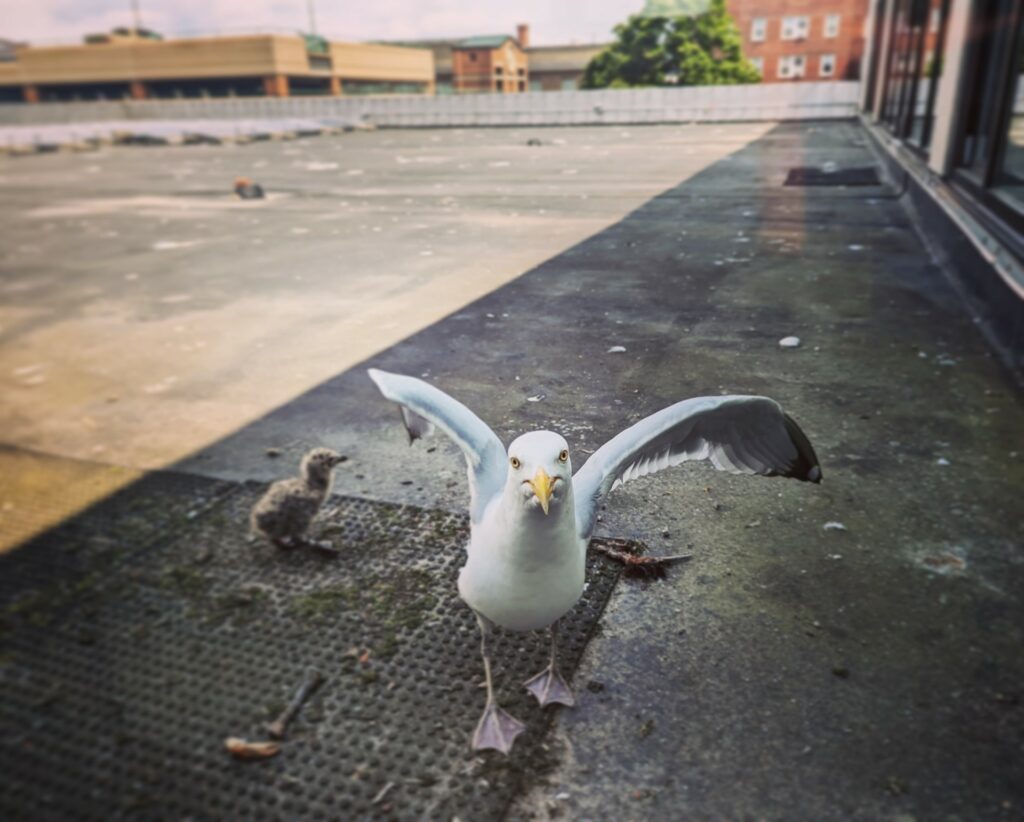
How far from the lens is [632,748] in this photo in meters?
2.16

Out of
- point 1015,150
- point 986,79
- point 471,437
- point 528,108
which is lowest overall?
point 471,437

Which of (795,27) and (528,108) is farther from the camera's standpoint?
(795,27)

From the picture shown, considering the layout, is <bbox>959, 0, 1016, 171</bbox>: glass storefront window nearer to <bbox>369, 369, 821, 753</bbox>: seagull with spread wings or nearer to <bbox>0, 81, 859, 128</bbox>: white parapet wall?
<bbox>369, 369, 821, 753</bbox>: seagull with spread wings

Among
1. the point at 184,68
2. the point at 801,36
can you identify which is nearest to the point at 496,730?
the point at 184,68

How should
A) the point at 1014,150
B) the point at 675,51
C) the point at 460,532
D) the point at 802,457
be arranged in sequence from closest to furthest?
the point at 802,457, the point at 460,532, the point at 1014,150, the point at 675,51

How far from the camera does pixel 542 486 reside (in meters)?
1.86

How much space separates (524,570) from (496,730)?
54 cm

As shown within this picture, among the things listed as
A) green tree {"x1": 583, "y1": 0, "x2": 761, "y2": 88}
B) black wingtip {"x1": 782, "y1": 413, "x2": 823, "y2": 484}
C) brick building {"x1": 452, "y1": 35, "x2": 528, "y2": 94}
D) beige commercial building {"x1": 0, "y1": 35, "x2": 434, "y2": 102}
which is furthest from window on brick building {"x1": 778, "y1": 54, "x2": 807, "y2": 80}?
Answer: black wingtip {"x1": 782, "y1": 413, "x2": 823, "y2": 484}

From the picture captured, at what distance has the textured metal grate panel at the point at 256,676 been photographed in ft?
6.75

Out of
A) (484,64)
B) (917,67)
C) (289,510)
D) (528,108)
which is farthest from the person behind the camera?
(484,64)

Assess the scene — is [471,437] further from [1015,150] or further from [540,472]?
[1015,150]

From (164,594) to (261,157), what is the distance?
22.4 m

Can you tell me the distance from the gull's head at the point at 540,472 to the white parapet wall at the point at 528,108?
3409cm

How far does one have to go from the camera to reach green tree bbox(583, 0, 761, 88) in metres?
47.7
